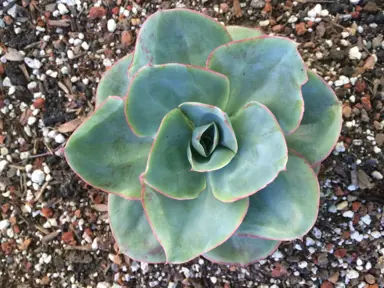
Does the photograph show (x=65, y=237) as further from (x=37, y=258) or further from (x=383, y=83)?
(x=383, y=83)

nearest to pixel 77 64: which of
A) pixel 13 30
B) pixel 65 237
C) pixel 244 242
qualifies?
pixel 13 30

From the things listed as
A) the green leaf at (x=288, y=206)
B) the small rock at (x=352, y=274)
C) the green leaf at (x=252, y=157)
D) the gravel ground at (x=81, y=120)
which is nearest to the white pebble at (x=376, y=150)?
the gravel ground at (x=81, y=120)

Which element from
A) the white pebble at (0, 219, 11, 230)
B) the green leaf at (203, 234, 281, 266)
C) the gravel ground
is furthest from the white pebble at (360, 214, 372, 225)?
the white pebble at (0, 219, 11, 230)

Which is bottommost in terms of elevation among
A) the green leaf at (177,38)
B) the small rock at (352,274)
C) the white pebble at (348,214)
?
the small rock at (352,274)

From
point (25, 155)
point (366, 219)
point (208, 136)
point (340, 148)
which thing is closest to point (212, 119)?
point (208, 136)

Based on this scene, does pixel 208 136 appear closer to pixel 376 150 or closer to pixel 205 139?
pixel 205 139

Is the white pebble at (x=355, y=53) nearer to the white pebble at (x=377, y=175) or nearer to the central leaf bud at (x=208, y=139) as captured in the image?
the white pebble at (x=377, y=175)
